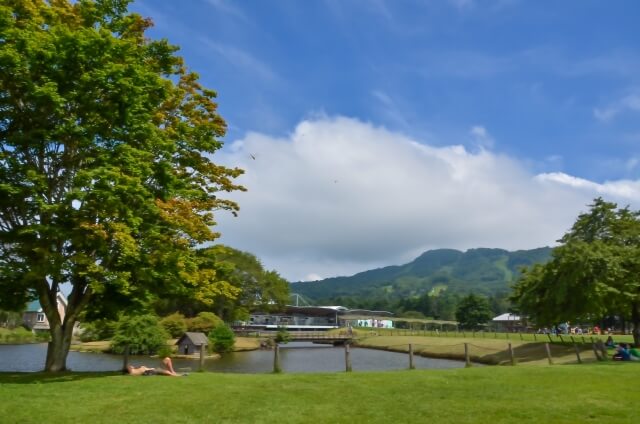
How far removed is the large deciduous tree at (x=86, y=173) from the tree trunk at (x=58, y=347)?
43 millimetres

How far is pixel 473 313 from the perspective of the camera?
451 ft

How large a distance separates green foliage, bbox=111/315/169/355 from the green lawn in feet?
142

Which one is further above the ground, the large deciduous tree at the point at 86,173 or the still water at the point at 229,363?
the large deciduous tree at the point at 86,173

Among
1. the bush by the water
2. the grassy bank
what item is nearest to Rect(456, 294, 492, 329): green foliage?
the grassy bank

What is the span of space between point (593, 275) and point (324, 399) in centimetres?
3189

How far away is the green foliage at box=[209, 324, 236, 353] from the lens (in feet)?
225

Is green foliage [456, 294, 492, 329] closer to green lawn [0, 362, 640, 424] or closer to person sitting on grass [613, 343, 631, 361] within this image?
person sitting on grass [613, 343, 631, 361]

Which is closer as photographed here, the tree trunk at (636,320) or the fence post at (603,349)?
the fence post at (603,349)

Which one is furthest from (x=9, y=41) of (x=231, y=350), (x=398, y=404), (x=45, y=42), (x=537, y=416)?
(x=231, y=350)

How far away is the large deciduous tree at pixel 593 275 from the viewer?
A: 38.1 meters

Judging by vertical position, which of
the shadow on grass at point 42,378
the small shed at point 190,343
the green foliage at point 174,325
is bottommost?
the small shed at point 190,343

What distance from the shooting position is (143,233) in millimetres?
20797

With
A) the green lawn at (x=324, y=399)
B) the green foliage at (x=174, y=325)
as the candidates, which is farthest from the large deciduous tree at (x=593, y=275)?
the green foliage at (x=174, y=325)

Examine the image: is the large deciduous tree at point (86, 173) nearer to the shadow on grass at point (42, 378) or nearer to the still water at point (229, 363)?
the shadow on grass at point (42, 378)
